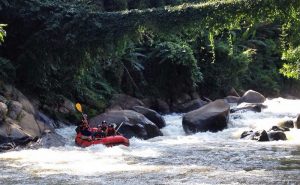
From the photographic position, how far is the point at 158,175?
9.15 metres

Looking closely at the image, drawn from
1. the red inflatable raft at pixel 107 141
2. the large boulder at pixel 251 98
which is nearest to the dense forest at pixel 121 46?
the large boulder at pixel 251 98

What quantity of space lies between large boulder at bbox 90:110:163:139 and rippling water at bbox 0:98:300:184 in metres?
0.48

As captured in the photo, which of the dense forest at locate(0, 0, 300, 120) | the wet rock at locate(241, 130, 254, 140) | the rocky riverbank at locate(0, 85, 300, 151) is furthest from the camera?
the wet rock at locate(241, 130, 254, 140)

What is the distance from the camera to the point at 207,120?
53.2 ft

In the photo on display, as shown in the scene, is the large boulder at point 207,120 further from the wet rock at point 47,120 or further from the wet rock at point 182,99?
the wet rock at point 182,99

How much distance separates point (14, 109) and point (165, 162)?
18.2 ft

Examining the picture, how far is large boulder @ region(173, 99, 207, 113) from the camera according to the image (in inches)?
874

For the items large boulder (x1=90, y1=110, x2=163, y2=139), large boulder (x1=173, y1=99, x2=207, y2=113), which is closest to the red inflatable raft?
large boulder (x1=90, y1=110, x2=163, y2=139)

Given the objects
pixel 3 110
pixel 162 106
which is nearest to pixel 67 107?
pixel 3 110

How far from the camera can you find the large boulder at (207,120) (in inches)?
635

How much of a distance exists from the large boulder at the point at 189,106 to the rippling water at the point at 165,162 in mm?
6985

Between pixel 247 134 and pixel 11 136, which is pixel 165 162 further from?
pixel 247 134

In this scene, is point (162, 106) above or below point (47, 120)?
below

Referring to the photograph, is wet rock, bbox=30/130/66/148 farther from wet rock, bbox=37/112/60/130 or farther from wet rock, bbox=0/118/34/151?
wet rock, bbox=37/112/60/130
